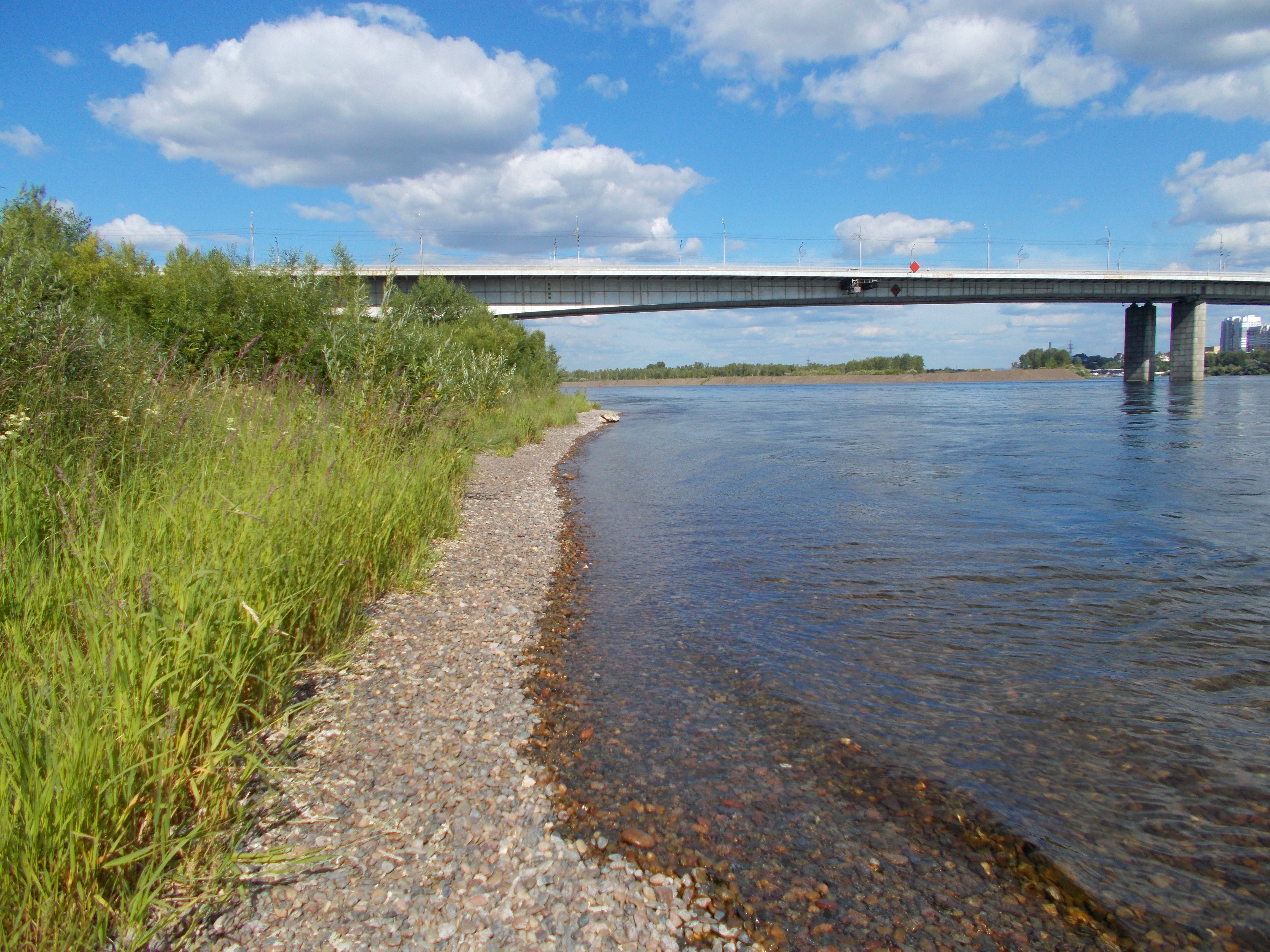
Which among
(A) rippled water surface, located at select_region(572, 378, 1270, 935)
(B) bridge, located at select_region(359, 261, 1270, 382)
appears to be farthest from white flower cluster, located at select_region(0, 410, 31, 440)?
(B) bridge, located at select_region(359, 261, 1270, 382)

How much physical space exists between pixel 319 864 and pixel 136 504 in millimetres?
3946

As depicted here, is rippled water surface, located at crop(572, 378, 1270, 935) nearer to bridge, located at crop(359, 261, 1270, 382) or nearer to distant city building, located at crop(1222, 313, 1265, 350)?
bridge, located at crop(359, 261, 1270, 382)

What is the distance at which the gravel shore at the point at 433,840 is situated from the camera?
10.9ft

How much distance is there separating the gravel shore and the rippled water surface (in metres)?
1.42

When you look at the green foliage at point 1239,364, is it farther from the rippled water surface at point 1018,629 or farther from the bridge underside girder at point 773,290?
the rippled water surface at point 1018,629

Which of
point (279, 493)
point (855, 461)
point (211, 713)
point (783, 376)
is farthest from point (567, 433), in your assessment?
point (783, 376)

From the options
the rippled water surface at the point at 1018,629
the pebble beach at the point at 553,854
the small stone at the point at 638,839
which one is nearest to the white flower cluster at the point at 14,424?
the pebble beach at the point at 553,854

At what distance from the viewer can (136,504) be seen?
20.3 feet

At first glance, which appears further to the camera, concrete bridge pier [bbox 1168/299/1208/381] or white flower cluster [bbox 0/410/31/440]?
concrete bridge pier [bbox 1168/299/1208/381]

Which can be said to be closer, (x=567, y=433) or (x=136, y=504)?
(x=136, y=504)

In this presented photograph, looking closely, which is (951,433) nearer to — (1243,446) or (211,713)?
(1243,446)

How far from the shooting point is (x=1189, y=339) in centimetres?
7594

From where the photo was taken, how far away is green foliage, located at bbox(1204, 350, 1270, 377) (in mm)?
117750

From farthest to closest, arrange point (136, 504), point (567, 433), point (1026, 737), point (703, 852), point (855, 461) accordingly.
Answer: point (567, 433) → point (855, 461) → point (136, 504) → point (1026, 737) → point (703, 852)
